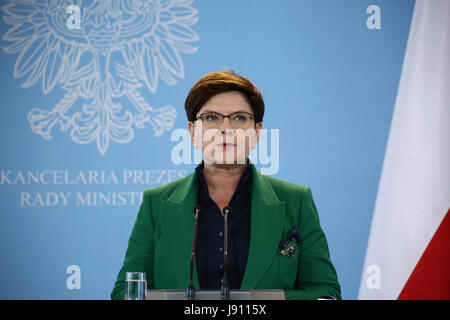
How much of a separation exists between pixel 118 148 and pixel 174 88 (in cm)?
58

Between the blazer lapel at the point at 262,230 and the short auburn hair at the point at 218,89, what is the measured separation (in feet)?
1.04

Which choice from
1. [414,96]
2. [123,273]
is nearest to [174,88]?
[414,96]

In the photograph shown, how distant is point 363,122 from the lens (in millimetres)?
3592

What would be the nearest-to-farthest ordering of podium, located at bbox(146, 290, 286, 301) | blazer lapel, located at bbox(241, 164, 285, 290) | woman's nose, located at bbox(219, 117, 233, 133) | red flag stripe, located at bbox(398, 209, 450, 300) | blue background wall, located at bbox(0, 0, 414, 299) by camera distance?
podium, located at bbox(146, 290, 286, 301) < blazer lapel, located at bbox(241, 164, 285, 290) < woman's nose, located at bbox(219, 117, 233, 133) < red flag stripe, located at bbox(398, 209, 450, 300) < blue background wall, located at bbox(0, 0, 414, 299)

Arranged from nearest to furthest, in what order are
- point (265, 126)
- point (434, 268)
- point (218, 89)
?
point (218, 89) → point (434, 268) → point (265, 126)

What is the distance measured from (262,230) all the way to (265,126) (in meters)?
1.63

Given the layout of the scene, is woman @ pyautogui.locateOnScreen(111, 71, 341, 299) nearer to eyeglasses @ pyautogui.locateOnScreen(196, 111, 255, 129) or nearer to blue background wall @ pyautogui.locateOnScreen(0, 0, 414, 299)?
eyeglasses @ pyautogui.locateOnScreen(196, 111, 255, 129)

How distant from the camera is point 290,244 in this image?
203cm

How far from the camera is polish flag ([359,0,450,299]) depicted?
11.2 feet

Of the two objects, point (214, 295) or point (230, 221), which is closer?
point (214, 295)

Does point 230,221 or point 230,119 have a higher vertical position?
point 230,119

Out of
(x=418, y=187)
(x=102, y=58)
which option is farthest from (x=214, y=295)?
(x=102, y=58)

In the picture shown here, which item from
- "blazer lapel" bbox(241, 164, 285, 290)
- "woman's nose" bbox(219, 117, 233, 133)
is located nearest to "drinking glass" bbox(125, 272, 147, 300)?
"blazer lapel" bbox(241, 164, 285, 290)

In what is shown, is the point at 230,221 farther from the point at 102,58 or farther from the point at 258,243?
the point at 102,58
